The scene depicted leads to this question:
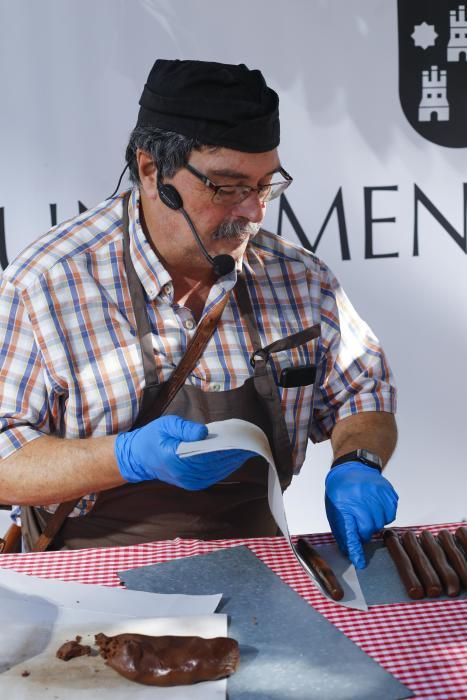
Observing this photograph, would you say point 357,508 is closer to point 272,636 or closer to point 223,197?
point 272,636

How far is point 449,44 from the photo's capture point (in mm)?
3555

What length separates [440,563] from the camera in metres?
1.94

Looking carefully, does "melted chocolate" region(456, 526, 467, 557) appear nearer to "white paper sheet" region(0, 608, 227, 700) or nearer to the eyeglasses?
"white paper sheet" region(0, 608, 227, 700)

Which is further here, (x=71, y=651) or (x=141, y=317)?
(x=141, y=317)

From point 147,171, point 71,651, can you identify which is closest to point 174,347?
point 147,171

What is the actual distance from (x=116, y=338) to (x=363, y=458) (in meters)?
0.68

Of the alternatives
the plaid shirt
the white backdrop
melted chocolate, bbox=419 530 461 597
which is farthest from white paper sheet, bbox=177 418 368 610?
the white backdrop

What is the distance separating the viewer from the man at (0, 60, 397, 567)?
7.34 feet

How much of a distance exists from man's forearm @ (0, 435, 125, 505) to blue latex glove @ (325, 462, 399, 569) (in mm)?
504

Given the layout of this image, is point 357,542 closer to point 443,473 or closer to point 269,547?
point 269,547

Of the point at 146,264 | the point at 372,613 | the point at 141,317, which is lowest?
the point at 372,613

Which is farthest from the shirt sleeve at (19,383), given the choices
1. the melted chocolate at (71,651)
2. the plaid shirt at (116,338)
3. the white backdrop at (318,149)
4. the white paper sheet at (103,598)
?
the white backdrop at (318,149)

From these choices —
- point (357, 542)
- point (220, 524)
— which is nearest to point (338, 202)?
point (220, 524)

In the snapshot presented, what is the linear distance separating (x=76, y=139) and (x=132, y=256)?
3.91 ft
